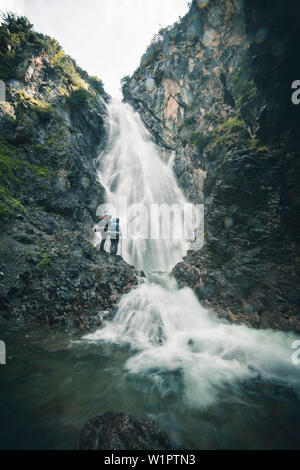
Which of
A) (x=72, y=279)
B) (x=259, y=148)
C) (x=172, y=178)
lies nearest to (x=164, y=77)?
(x=172, y=178)

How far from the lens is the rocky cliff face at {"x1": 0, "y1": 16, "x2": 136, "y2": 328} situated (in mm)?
7172

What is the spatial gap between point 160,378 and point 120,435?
232 cm

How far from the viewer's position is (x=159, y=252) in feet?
50.5

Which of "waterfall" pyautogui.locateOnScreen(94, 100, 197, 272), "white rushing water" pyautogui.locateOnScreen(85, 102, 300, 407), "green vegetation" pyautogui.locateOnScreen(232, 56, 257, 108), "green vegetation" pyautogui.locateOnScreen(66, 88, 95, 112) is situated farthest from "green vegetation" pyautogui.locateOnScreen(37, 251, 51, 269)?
"green vegetation" pyautogui.locateOnScreen(66, 88, 95, 112)

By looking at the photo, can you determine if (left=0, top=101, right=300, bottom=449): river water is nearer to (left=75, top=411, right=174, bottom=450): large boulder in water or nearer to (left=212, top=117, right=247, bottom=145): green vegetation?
(left=75, top=411, right=174, bottom=450): large boulder in water

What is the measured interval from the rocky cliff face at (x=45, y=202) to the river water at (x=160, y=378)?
100 cm

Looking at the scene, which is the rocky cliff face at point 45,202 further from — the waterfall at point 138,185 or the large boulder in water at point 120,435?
the large boulder in water at point 120,435

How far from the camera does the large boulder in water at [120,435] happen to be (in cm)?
272

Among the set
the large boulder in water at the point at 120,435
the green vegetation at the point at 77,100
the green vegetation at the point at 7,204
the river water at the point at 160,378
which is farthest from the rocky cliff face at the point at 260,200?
the green vegetation at the point at 77,100

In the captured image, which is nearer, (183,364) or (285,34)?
(183,364)

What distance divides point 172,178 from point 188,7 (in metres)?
20.7

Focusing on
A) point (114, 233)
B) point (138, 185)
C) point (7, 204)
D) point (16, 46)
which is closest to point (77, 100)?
point (16, 46)

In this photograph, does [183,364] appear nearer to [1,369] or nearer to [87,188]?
[1,369]

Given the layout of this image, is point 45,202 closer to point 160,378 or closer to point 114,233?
point 114,233
